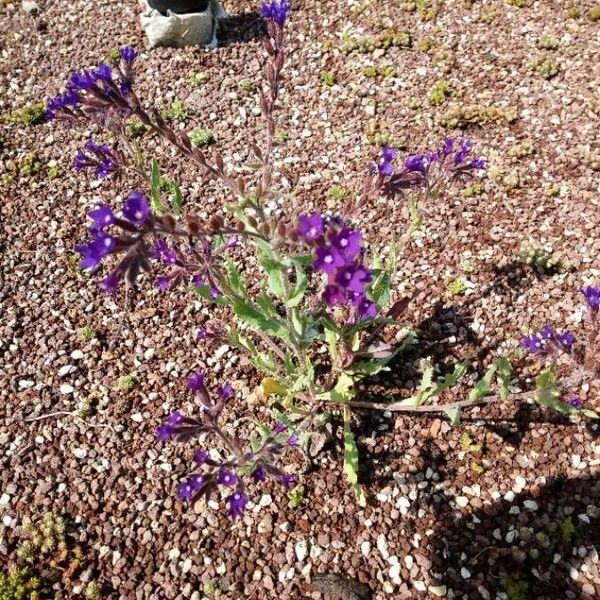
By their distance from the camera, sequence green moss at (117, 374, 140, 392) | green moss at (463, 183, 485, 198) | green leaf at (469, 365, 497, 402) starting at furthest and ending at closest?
green moss at (463, 183, 485, 198)
green moss at (117, 374, 140, 392)
green leaf at (469, 365, 497, 402)

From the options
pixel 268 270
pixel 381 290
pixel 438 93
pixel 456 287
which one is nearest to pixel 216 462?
pixel 268 270

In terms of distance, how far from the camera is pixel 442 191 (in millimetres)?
4562

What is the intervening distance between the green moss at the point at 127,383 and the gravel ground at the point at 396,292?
3 centimetres

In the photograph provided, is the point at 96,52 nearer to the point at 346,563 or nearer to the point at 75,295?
the point at 75,295

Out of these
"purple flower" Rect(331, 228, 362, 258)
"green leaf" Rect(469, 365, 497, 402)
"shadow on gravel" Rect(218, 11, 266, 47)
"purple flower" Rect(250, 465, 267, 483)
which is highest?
"purple flower" Rect(331, 228, 362, 258)

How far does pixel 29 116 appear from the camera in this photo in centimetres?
548

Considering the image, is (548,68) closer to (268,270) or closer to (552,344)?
(552,344)

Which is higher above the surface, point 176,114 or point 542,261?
point 176,114

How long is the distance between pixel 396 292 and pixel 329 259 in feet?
7.01

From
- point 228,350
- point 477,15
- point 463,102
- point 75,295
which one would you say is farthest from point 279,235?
point 477,15

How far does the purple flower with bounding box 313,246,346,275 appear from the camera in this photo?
6.77ft

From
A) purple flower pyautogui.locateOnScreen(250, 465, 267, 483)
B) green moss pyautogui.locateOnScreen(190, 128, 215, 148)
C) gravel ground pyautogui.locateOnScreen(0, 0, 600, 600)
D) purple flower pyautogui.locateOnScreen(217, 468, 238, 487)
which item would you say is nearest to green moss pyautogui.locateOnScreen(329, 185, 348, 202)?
gravel ground pyautogui.locateOnScreen(0, 0, 600, 600)

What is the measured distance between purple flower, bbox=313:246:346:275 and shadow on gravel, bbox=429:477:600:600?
6.20 ft

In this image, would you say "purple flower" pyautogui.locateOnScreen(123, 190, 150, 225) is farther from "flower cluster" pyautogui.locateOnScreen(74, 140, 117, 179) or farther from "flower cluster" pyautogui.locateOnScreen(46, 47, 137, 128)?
"flower cluster" pyautogui.locateOnScreen(74, 140, 117, 179)
